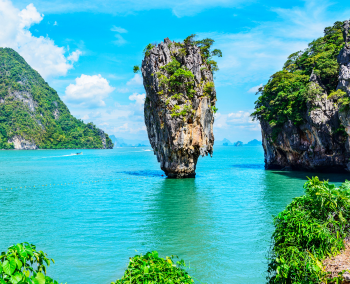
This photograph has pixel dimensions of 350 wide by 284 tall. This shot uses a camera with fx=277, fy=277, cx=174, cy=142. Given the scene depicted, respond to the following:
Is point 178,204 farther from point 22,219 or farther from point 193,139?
point 193,139

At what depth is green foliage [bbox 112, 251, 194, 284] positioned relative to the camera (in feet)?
12.3

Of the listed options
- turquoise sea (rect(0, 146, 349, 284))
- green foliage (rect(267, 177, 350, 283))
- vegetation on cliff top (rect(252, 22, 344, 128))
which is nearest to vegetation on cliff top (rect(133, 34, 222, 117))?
turquoise sea (rect(0, 146, 349, 284))

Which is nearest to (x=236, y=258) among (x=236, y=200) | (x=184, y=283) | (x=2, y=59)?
(x=184, y=283)

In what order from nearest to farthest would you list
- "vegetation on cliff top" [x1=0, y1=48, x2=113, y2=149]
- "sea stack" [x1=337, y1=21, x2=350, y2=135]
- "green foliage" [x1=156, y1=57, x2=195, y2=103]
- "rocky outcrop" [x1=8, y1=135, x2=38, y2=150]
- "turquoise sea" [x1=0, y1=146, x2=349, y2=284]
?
1. "turquoise sea" [x1=0, y1=146, x2=349, y2=284]
2. "sea stack" [x1=337, y1=21, x2=350, y2=135]
3. "green foliage" [x1=156, y1=57, x2=195, y2=103]
4. "rocky outcrop" [x1=8, y1=135, x2=38, y2=150]
5. "vegetation on cliff top" [x1=0, y1=48, x2=113, y2=149]

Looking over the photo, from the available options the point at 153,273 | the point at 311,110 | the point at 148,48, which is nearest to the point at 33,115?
the point at 148,48

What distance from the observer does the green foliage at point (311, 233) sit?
4.80 metres

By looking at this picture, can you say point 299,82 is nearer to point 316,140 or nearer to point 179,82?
point 316,140

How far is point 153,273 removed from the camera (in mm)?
3818

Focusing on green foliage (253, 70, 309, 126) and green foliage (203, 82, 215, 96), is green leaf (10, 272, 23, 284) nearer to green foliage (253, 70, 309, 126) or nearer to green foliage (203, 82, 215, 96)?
green foliage (203, 82, 215, 96)

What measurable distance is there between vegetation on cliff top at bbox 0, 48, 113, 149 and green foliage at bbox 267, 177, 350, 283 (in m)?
159

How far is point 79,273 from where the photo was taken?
9.44m

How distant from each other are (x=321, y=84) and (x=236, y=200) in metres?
22.3

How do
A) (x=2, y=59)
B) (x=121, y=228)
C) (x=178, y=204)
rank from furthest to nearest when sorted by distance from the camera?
(x=2, y=59), (x=178, y=204), (x=121, y=228)

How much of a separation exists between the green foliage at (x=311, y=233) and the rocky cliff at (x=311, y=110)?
26.8 metres
